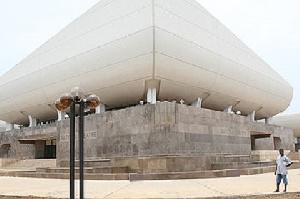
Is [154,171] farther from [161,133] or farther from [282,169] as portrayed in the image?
[282,169]

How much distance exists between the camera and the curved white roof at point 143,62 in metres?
25.8

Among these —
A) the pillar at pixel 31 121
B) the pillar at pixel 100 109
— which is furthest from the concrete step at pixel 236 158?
the pillar at pixel 31 121

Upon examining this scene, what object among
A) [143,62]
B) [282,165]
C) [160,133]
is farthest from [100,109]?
[282,165]

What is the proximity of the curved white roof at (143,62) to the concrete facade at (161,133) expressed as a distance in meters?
5.28

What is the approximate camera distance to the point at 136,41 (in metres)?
25.5

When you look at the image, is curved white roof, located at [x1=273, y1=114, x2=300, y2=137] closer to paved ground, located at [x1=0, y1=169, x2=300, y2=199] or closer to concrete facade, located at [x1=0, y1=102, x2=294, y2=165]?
concrete facade, located at [x1=0, y1=102, x2=294, y2=165]

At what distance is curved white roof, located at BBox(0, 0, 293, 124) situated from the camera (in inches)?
1017

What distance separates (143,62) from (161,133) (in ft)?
24.2

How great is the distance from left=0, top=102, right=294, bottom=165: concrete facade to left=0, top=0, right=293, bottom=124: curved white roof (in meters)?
5.28

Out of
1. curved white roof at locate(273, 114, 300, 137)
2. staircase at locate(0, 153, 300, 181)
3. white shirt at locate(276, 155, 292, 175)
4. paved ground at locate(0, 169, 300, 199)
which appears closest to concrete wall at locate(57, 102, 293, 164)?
staircase at locate(0, 153, 300, 181)

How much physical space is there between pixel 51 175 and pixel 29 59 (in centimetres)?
2238

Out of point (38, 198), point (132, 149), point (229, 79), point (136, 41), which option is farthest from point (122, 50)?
point (38, 198)

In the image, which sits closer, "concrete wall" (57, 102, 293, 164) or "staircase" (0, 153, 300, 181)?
"staircase" (0, 153, 300, 181)

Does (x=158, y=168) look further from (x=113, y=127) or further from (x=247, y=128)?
(x=247, y=128)
